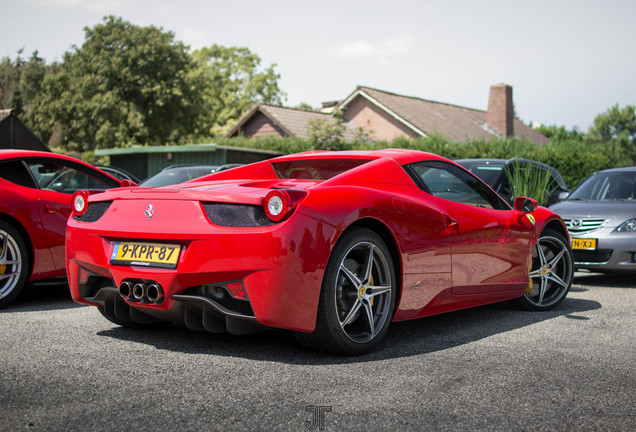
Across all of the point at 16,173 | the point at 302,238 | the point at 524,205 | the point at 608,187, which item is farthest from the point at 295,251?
the point at 608,187

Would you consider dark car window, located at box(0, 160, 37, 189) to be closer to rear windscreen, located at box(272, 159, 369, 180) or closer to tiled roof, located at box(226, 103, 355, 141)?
rear windscreen, located at box(272, 159, 369, 180)

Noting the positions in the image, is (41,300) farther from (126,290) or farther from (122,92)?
(122,92)

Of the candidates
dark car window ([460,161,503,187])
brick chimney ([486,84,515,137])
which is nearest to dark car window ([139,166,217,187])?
dark car window ([460,161,503,187])

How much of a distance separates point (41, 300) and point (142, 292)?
2.80m

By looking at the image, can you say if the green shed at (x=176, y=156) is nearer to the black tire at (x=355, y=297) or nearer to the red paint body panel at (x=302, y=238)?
the red paint body panel at (x=302, y=238)

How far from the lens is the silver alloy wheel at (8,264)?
17.1ft

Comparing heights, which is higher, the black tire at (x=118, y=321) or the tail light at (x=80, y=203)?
the tail light at (x=80, y=203)

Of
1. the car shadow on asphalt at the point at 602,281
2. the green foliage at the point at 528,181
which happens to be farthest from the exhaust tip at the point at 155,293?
the green foliage at the point at 528,181

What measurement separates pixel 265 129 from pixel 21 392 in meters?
35.2

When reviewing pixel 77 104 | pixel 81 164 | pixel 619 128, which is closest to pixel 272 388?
pixel 81 164

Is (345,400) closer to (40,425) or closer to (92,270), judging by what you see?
(40,425)

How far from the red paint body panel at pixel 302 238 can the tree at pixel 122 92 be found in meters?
38.9

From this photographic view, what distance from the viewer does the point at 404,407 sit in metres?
2.79

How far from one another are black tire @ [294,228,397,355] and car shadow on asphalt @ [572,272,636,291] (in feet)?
13.5
